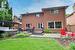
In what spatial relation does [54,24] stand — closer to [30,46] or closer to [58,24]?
[58,24]

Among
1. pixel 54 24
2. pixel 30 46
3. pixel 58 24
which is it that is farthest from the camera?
pixel 54 24

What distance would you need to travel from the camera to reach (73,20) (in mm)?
54594

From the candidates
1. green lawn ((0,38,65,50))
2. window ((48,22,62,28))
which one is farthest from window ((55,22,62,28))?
green lawn ((0,38,65,50))

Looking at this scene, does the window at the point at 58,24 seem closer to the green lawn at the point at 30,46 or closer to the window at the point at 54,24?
the window at the point at 54,24

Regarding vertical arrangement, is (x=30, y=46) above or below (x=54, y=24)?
below

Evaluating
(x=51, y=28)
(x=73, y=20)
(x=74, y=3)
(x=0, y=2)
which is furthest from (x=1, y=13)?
(x=74, y=3)

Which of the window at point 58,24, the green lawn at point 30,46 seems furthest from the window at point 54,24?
the green lawn at point 30,46

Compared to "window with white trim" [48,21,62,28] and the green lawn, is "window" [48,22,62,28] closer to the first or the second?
"window with white trim" [48,21,62,28]

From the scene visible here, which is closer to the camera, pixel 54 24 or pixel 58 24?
pixel 58 24

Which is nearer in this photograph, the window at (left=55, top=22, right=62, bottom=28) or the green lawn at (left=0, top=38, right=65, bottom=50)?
the green lawn at (left=0, top=38, right=65, bottom=50)

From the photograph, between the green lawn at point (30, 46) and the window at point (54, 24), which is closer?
the green lawn at point (30, 46)

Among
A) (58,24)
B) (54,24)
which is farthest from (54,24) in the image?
(58,24)

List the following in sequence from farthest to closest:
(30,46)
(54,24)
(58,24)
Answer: (54,24), (58,24), (30,46)

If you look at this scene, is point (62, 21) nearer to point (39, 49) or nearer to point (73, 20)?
point (73, 20)
